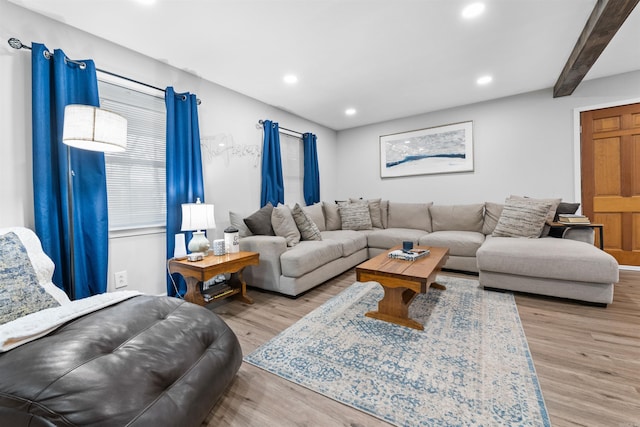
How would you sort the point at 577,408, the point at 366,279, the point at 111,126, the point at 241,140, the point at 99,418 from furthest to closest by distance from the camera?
the point at 241,140, the point at 366,279, the point at 111,126, the point at 577,408, the point at 99,418

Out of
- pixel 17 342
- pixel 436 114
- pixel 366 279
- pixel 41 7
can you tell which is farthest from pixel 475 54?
pixel 17 342

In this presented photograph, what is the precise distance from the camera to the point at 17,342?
3.35 feet

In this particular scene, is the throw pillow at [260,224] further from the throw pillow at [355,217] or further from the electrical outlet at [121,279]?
the throw pillow at [355,217]

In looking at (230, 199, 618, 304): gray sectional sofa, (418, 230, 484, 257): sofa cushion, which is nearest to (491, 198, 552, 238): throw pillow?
(230, 199, 618, 304): gray sectional sofa

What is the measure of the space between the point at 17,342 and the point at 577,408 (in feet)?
7.87

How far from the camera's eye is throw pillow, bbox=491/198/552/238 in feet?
9.76

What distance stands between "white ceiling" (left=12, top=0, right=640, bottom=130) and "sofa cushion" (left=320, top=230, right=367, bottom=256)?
6.33 feet

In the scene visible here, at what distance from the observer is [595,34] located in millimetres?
2098

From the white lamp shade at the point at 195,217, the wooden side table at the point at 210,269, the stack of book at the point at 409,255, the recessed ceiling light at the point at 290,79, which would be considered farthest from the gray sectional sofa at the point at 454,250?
the recessed ceiling light at the point at 290,79

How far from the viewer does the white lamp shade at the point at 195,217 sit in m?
2.40

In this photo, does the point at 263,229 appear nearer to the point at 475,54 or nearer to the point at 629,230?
the point at 475,54

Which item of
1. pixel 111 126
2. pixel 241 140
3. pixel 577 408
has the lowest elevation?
pixel 577 408

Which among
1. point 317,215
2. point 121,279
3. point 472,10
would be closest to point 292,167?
point 317,215

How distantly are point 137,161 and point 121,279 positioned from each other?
1.10 m
